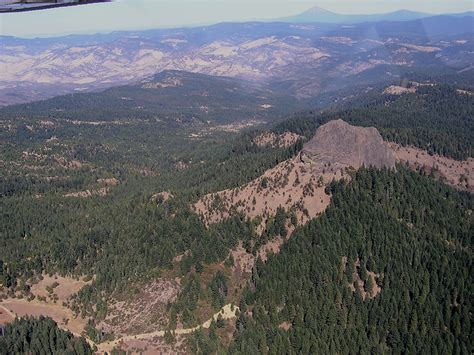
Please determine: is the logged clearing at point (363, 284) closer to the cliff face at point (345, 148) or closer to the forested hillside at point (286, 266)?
the forested hillside at point (286, 266)

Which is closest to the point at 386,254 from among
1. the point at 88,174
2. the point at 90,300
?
the point at 90,300

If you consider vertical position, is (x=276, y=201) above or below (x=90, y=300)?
above

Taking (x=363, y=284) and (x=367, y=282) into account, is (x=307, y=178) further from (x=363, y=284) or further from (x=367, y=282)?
(x=367, y=282)

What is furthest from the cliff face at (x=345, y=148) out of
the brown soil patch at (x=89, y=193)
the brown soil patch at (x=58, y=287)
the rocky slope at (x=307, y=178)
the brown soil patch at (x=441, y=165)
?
the brown soil patch at (x=89, y=193)

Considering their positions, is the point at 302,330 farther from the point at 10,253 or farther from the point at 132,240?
the point at 10,253

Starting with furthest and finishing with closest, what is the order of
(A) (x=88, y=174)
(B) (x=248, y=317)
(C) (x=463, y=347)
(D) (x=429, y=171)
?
1. (A) (x=88, y=174)
2. (D) (x=429, y=171)
3. (B) (x=248, y=317)
4. (C) (x=463, y=347)

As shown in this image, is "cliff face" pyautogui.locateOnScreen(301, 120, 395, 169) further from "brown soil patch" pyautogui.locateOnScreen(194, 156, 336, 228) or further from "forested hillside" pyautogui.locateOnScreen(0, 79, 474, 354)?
"forested hillside" pyautogui.locateOnScreen(0, 79, 474, 354)

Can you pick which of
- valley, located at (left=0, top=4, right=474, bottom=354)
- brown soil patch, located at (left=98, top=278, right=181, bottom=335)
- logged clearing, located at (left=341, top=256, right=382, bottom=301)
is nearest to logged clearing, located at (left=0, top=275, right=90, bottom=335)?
valley, located at (left=0, top=4, right=474, bottom=354)
